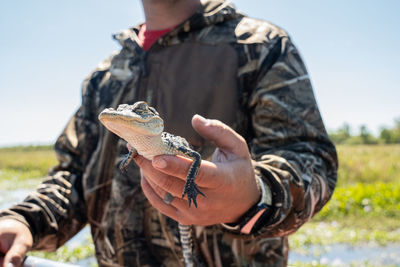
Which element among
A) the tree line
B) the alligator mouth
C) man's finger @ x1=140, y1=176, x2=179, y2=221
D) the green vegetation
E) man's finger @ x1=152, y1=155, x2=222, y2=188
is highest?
the alligator mouth

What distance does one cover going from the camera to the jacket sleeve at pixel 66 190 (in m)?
2.56

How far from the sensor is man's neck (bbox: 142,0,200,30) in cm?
268

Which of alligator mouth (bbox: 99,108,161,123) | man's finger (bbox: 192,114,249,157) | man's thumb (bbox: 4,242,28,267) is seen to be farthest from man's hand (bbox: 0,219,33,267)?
man's finger (bbox: 192,114,249,157)

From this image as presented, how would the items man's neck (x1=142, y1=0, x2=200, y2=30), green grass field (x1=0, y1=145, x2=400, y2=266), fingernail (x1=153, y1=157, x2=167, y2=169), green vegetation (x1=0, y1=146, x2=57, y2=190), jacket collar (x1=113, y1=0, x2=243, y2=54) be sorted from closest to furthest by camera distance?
fingernail (x1=153, y1=157, x2=167, y2=169)
jacket collar (x1=113, y1=0, x2=243, y2=54)
man's neck (x1=142, y1=0, x2=200, y2=30)
green grass field (x1=0, y1=145, x2=400, y2=266)
green vegetation (x1=0, y1=146, x2=57, y2=190)

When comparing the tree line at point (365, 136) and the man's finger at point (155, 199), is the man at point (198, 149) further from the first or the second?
the tree line at point (365, 136)

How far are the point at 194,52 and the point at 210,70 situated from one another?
0.67 feet

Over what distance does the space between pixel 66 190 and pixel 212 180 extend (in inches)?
67.5

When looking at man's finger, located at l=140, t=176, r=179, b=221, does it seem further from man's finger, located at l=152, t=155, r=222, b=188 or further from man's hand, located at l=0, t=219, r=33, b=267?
man's hand, located at l=0, t=219, r=33, b=267

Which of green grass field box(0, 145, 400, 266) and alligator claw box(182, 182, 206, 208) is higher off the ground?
alligator claw box(182, 182, 206, 208)

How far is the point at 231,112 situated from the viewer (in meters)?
2.35

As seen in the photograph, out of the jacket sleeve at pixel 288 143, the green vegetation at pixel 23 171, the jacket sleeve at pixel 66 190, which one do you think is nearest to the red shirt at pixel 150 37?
the jacket sleeve at pixel 66 190

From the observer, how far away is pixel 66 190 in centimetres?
277

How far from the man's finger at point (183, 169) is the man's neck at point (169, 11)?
5.33ft

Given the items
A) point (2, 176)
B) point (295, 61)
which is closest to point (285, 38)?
point (295, 61)
